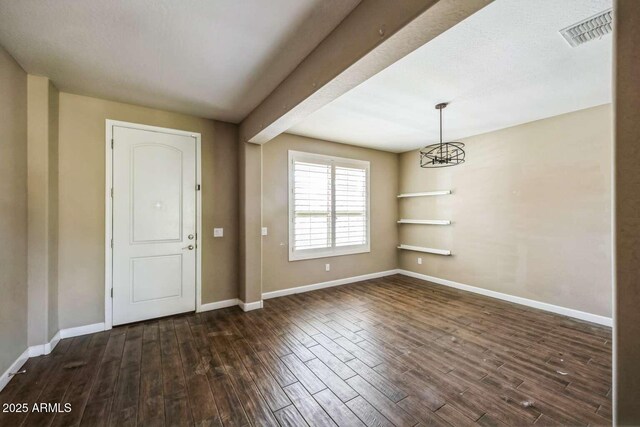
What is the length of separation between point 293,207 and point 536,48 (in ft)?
11.1

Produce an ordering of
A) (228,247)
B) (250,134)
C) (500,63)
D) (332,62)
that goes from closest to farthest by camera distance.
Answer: (332,62) < (500,63) < (250,134) < (228,247)

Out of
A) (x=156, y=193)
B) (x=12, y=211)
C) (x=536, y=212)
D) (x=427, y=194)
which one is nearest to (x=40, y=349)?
(x=12, y=211)

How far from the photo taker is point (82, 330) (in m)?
2.88

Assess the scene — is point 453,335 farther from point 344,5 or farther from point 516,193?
point 344,5

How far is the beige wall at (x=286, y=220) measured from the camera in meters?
4.14

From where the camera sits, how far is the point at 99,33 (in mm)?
1915

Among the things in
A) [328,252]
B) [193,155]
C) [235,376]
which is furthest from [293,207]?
[235,376]

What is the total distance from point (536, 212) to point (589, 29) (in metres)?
2.57

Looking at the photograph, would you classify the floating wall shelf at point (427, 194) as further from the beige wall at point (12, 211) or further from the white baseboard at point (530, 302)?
the beige wall at point (12, 211)

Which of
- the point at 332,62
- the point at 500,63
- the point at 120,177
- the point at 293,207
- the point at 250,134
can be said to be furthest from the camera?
the point at 293,207

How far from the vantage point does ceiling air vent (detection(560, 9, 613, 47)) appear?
1733 millimetres

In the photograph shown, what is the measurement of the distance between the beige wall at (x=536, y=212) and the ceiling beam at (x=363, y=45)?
2698 mm

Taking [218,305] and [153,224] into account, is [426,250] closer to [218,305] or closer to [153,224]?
[218,305]

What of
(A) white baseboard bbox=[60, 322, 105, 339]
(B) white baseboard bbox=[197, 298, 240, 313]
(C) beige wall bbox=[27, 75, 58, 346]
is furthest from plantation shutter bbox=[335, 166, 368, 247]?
(C) beige wall bbox=[27, 75, 58, 346]
